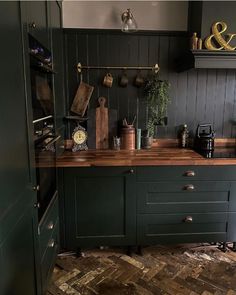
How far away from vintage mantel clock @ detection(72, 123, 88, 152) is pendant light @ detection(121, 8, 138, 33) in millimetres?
987


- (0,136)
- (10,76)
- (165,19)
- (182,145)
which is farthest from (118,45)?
(0,136)

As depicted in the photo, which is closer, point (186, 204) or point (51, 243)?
point (51, 243)

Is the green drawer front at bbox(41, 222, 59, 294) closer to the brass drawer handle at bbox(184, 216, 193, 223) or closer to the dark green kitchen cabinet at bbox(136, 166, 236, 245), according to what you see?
the dark green kitchen cabinet at bbox(136, 166, 236, 245)

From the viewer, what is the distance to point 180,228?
239 centimetres

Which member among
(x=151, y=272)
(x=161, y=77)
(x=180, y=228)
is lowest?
(x=151, y=272)

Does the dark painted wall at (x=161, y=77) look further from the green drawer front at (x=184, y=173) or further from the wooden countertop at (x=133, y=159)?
the green drawer front at (x=184, y=173)

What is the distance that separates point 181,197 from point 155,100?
37.7 inches

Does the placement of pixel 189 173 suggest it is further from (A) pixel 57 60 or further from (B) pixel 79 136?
(A) pixel 57 60

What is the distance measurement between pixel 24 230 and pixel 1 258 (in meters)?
0.28

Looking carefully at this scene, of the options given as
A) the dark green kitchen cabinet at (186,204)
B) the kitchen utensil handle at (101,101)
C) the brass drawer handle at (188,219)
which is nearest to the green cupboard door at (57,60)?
the kitchen utensil handle at (101,101)

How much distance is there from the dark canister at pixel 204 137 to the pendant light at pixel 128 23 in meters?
1.15

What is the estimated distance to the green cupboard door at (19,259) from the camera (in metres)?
1.12

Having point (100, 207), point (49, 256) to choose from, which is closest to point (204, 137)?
point (100, 207)

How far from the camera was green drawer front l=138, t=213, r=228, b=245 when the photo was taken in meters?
2.36
